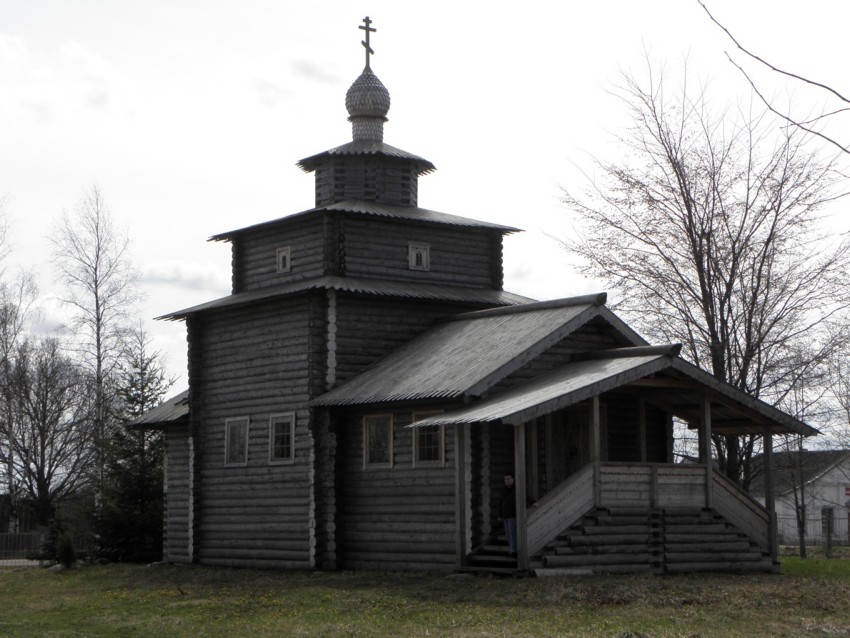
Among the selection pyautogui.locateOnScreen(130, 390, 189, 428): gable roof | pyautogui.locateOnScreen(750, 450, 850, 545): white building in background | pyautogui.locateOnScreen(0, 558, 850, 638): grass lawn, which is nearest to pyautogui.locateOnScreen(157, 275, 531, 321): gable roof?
pyautogui.locateOnScreen(130, 390, 189, 428): gable roof

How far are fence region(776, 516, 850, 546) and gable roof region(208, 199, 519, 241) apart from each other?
72.4 feet

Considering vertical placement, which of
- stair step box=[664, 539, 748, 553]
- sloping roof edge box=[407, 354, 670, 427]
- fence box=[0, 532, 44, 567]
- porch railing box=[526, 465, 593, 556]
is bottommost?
fence box=[0, 532, 44, 567]

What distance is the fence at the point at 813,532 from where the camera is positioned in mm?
48938

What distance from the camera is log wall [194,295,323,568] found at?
27203mm

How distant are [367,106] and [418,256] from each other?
468 cm

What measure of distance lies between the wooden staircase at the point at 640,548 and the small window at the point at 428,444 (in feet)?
6.74

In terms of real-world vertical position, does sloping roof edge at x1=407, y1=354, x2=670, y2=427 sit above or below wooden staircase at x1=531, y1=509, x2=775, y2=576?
above

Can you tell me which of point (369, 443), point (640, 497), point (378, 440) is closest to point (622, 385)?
point (640, 497)

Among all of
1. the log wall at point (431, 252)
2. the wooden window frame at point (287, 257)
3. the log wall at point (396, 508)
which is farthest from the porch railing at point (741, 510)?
the wooden window frame at point (287, 257)

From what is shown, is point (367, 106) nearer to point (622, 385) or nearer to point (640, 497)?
point (622, 385)

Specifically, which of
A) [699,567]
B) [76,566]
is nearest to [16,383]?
[76,566]

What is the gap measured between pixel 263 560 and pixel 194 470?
130 inches

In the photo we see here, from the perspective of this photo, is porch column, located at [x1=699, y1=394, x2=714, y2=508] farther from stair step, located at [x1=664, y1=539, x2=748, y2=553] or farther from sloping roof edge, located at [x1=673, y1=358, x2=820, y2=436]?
stair step, located at [x1=664, y1=539, x2=748, y2=553]

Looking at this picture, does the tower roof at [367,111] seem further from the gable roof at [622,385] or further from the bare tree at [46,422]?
the bare tree at [46,422]
